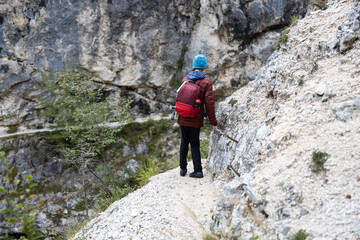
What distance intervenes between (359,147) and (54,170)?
1235 centimetres

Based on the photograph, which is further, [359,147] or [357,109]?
[357,109]

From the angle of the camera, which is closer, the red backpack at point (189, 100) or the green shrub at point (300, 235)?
the green shrub at point (300, 235)

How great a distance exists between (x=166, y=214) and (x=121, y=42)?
10.9 metres

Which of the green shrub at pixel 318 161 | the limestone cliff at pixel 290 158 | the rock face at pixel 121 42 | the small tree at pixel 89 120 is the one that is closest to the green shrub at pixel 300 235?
the limestone cliff at pixel 290 158

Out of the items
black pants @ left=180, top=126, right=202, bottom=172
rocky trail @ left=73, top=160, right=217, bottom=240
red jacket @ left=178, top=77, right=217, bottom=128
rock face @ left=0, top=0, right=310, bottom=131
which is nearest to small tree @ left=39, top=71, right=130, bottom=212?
rocky trail @ left=73, top=160, right=217, bottom=240

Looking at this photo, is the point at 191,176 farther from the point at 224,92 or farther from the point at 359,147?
the point at 224,92

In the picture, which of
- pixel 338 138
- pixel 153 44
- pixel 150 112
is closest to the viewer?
pixel 338 138

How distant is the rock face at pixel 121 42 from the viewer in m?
12.1

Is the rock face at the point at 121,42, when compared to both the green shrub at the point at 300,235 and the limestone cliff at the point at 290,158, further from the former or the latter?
the green shrub at the point at 300,235

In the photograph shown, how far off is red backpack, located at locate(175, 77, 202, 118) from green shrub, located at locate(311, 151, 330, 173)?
2.06 metres

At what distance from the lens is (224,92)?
1293cm

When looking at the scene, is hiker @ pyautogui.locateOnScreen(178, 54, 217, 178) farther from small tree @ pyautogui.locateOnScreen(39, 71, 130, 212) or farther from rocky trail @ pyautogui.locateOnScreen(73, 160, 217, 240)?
small tree @ pyautogui.locateOnScreen(39, 71, 130, 212)

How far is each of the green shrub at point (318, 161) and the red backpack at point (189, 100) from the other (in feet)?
6.76

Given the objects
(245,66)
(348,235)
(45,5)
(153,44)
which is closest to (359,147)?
(348,235)
